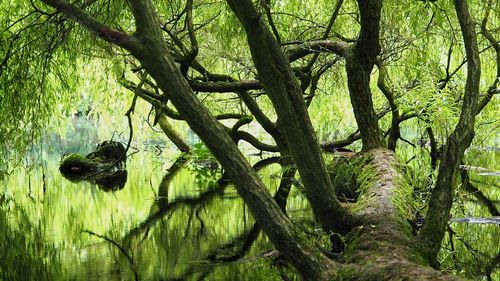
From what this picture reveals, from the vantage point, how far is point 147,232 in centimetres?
586

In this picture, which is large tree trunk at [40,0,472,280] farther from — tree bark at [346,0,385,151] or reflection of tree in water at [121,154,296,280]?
reflection of tree in water at [121,154,296,280]

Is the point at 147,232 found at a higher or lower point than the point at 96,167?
lower

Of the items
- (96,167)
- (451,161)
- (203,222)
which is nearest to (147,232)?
(203,222)

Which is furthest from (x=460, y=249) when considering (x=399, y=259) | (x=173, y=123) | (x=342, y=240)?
(x=173, y=123)

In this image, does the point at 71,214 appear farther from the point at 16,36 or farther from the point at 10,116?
the point at 16,36

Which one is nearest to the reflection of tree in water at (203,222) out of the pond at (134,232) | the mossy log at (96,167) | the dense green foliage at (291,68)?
the pond at (134,232)

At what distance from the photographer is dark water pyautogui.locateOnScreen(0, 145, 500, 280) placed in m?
4.32

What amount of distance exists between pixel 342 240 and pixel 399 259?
0.63m

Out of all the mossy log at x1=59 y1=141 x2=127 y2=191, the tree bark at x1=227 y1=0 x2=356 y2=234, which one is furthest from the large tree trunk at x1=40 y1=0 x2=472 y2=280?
the mossy log at x1=59 y1=141 x2=127 y2=191

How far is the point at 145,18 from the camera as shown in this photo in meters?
2.24

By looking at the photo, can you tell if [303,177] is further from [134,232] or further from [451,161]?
[134,232]

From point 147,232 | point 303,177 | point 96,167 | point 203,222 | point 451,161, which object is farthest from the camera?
point 96,167

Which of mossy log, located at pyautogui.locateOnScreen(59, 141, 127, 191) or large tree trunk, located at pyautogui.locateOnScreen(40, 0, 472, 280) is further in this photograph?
mossy log, located at pyautogui.locateOnScreen(59, 141, 127, 191)

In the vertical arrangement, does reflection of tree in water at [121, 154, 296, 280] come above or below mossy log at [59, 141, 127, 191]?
below
